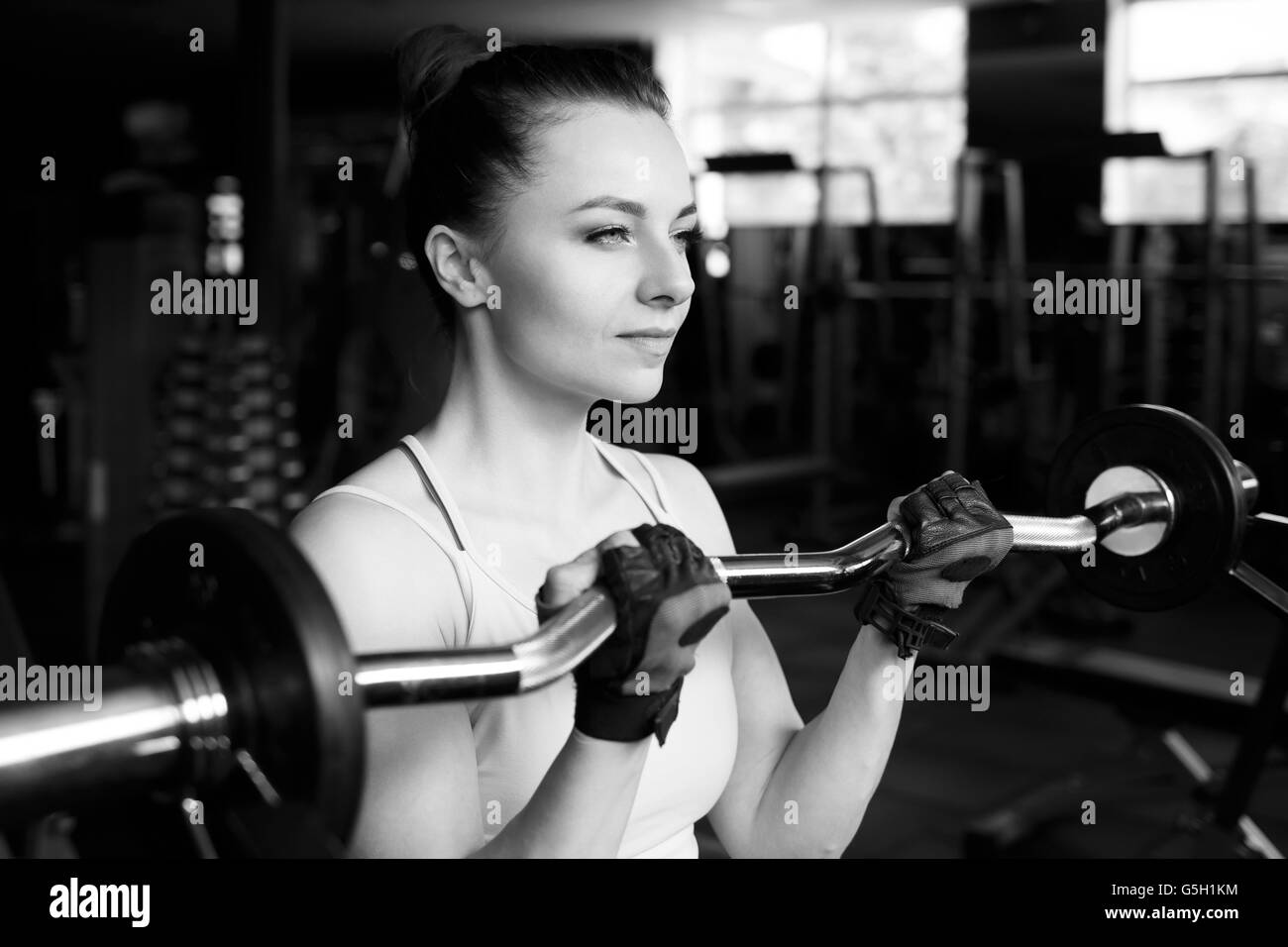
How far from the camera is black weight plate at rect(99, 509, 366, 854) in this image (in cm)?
65

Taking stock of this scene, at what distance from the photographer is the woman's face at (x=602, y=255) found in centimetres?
119

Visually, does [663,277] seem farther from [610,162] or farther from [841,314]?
[841,314]

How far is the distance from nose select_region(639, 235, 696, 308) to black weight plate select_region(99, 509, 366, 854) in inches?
21.1

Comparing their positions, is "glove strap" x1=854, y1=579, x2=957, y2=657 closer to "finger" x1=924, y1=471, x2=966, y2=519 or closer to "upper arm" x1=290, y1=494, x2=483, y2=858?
"finger" x1=924, y1=471, x2=966, y2=519

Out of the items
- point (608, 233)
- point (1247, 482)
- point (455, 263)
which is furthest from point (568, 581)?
point (1247, 482)

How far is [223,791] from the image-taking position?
2.26 ft

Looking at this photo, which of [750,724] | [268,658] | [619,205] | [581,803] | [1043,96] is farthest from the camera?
[1043,96]

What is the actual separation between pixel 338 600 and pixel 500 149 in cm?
46

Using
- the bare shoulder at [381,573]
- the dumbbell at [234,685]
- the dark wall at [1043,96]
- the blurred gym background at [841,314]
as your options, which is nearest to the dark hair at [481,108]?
the blurred gym background at [841,314]

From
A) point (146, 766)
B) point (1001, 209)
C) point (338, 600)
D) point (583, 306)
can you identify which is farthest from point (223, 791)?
point (1001, 209)

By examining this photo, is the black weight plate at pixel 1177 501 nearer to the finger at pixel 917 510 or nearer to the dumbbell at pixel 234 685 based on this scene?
the finger at pixel 917 510

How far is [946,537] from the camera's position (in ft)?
3.45

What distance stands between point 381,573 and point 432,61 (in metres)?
0.56
